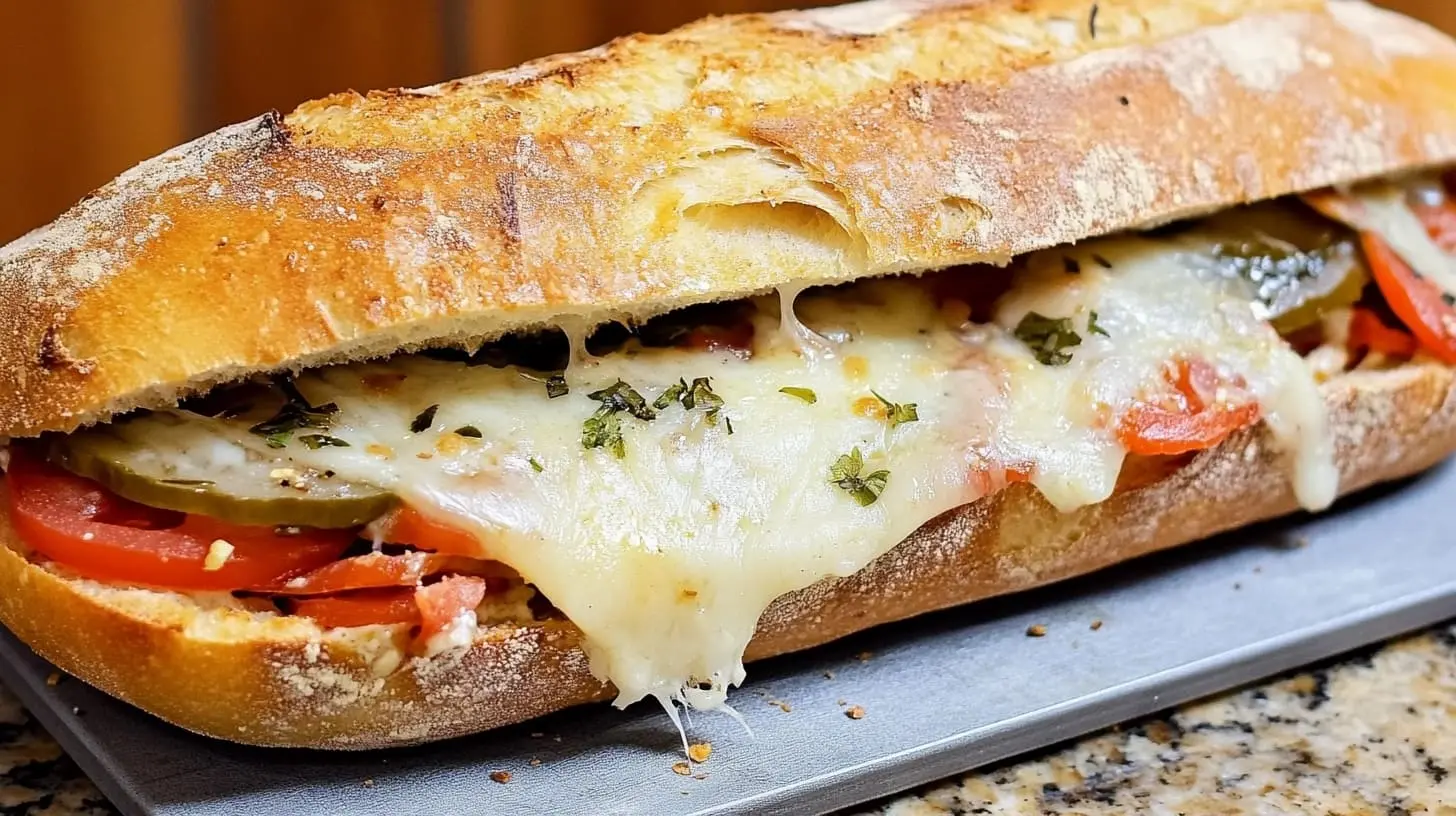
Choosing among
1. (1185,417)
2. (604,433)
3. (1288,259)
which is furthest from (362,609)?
(1288,259)

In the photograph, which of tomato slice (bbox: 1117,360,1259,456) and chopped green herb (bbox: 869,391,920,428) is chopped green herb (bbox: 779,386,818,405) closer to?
chopped green herb (bbox: 869,391,920,428)

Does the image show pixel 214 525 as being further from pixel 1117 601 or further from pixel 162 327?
pixel 1117 601

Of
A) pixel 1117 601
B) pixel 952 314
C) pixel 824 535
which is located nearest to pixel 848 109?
pixel 952 314

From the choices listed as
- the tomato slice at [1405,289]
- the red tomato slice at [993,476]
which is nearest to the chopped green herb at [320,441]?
the red tomato slice at [993,476]

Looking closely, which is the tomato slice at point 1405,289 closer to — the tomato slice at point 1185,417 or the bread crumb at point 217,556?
the tomato slice at point 1185,417

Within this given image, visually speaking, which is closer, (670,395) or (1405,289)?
(670,395)

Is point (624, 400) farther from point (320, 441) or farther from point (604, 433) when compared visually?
point (320, 441)
